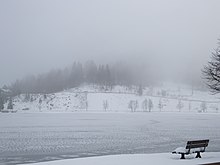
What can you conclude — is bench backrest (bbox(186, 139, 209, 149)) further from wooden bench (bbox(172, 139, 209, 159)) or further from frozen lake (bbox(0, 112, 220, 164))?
frozen lake (bbox(0, 112, 220, 164))

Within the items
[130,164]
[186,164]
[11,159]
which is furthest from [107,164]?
[11,159]

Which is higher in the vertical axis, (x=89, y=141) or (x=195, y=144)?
(x=195, y=144)

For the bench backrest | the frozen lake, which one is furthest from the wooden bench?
the frozen lake

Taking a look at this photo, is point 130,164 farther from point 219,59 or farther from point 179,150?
point 219,59

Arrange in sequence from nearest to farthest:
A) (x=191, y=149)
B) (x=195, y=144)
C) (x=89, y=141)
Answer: (x=191, y=149), (x=195, y=144), (x=89, y=141)

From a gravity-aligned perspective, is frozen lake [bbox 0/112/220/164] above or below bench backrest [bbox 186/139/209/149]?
below

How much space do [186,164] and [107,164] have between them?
3.82 metres

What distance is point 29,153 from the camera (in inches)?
1283

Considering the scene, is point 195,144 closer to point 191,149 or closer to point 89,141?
point 191,149

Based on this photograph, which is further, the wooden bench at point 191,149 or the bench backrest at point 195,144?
the bench backrest at point 195,144

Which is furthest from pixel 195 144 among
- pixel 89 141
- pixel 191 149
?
pixel 89 141

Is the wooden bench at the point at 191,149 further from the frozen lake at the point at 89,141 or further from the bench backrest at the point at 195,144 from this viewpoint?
the frozen lake at the point at 89,141

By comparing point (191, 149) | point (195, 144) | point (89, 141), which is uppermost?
point (195, 144)

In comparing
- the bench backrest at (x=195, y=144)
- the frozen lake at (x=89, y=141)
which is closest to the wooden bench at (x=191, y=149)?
the bench backrest at (x=195, y=144)
